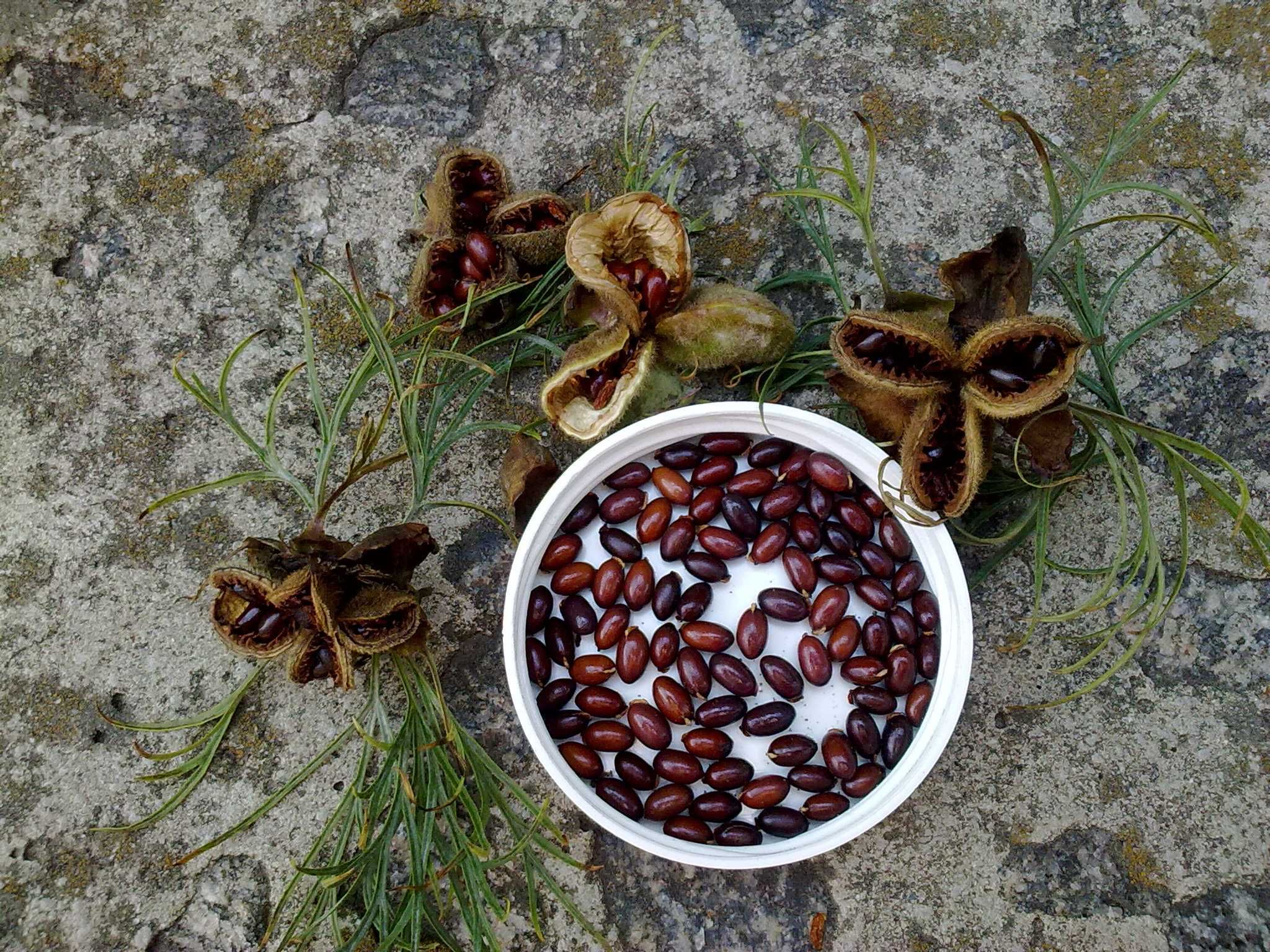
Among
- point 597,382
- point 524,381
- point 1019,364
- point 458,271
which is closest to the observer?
point 1019,364

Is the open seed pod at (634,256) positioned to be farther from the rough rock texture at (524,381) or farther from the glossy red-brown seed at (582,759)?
the glossy red-brown seed at (582,759)

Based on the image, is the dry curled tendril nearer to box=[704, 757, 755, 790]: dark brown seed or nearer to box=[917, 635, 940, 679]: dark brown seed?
box=[917, 635, 940, 679]: dark brown seed

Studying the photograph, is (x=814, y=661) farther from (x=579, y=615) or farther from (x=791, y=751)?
(x=579, y=615)

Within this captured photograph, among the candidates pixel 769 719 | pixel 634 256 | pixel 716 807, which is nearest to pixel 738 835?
pixel 716 807

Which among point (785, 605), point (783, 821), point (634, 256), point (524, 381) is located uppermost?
point (634, 256)

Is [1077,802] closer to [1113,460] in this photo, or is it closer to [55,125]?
[1113,460]

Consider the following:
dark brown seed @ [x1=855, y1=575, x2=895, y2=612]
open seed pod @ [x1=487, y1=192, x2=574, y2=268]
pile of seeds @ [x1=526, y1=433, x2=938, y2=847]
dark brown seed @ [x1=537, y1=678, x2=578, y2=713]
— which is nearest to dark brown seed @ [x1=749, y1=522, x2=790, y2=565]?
pile of seeds @ [x1=526, y1=433, x2=938, y2=847]
